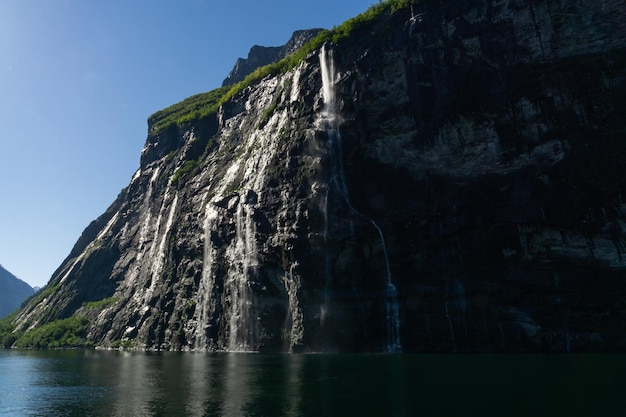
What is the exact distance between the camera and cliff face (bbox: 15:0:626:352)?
48938mm

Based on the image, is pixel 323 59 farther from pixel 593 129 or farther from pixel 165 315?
pixel 165 315

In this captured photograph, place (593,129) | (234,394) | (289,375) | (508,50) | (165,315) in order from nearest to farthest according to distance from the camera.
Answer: (234,394) < (289,375) < (593,129) < (508,50) < (165,315)

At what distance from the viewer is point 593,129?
50750 millimetres

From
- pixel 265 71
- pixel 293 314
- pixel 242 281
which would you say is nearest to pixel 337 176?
pixel 293 314

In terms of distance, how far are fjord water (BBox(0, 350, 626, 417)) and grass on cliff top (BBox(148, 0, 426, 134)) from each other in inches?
1836

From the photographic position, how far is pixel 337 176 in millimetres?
60750

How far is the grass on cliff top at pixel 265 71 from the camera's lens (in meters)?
66.8

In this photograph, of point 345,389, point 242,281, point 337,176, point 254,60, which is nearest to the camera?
point 345,389

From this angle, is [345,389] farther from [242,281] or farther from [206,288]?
[206,288]

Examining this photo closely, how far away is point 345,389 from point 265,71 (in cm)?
7171

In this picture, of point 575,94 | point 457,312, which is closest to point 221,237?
point 457,312

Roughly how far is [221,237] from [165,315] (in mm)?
A: 17169

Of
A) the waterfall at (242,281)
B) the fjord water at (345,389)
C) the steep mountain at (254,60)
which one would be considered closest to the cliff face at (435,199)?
the waterfall at (242,281)

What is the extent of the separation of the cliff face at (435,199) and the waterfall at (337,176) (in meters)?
0.19
